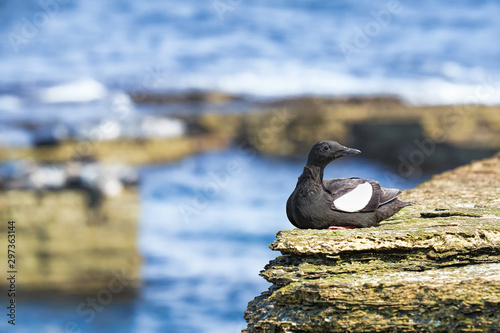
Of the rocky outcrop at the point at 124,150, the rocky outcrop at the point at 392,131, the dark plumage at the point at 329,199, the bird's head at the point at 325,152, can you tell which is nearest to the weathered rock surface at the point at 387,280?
the dark plumage at the point at 329,199

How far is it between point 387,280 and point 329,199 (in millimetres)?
642

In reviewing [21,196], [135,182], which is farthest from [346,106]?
[21,196]

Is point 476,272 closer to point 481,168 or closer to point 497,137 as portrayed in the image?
point 481,168

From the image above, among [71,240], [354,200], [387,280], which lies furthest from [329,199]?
[71,240]

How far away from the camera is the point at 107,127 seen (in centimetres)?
1526

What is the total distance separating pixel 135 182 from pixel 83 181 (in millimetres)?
859

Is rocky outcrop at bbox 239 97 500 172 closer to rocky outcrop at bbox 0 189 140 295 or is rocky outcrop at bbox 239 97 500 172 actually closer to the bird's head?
rocky outcrop at bbox 0 189 140 295

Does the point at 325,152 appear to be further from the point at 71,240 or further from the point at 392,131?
the point at 392,131

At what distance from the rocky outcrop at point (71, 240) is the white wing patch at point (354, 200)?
21.9 ft

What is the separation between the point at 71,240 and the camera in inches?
388

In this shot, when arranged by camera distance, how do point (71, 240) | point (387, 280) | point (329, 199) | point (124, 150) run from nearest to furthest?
point (387, 280) < point (329, 199) < point (71, 240) < point (124, 150)

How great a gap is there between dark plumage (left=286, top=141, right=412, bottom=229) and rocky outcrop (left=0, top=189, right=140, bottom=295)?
21.6ft

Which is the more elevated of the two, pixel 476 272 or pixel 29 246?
pixel 29 246

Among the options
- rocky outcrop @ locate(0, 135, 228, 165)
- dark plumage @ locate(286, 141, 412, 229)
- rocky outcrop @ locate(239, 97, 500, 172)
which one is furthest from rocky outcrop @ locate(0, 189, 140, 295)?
dark plumage @ locate(286, 141, 412, 229)
